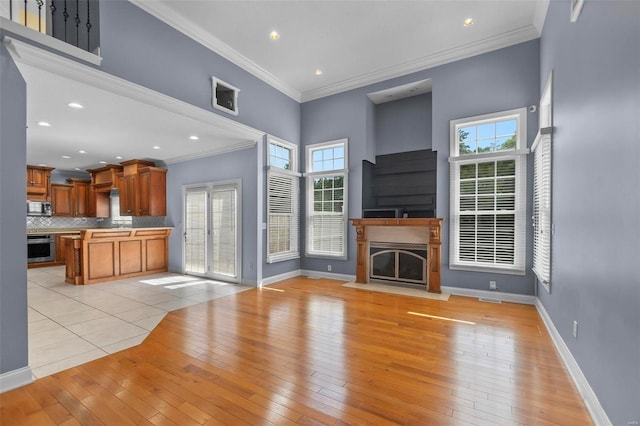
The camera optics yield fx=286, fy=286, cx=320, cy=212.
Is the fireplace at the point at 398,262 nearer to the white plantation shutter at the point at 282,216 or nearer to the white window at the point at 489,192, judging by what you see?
the white window at the point at 489,192

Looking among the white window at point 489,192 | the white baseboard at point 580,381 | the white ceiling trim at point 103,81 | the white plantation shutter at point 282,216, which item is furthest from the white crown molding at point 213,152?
the white baseboard at point 580,381

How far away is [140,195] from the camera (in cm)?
696

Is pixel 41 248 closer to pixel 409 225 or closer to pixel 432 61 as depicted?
pixel 409 225

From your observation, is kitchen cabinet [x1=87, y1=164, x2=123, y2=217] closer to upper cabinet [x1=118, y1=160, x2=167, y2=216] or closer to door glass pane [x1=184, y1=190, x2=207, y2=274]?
upper cabinet [x1=118, y1=160, x2=167, y2=216]

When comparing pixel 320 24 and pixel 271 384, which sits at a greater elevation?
pixel 320 24

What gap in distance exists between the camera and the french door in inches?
221

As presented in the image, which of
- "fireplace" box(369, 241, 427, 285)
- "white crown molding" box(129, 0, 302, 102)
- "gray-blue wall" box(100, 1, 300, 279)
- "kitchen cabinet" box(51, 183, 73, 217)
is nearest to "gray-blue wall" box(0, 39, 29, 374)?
"gray-blue wall" box(100, 1, 300, 279)

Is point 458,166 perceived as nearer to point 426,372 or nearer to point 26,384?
point 426,372

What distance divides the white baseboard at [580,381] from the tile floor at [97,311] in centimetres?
374

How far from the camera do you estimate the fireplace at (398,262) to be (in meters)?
5.00

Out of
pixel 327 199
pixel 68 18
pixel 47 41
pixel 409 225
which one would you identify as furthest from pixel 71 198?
pixel 409 225

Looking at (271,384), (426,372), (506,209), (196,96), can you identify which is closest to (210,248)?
(196,96)

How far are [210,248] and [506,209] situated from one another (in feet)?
17.8

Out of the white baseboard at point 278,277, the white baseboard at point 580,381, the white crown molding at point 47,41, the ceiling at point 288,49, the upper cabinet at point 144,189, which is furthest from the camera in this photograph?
the upper cabinet at point 144,189
